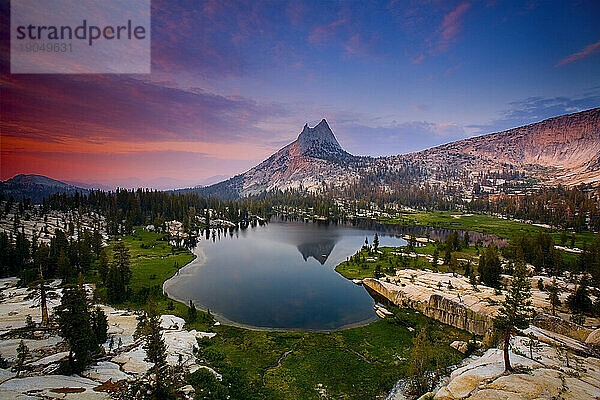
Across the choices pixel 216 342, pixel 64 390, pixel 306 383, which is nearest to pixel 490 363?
pixel 306 383

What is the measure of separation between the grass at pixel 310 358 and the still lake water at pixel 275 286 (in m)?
4.25

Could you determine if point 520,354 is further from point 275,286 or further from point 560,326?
point 275,286

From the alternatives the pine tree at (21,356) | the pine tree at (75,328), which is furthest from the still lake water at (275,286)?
the pine tree at (21,356)

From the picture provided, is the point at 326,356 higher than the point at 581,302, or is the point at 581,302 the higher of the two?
the point at 581,302

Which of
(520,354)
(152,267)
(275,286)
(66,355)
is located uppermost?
(66,355)

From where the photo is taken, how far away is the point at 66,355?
2552 centimetres

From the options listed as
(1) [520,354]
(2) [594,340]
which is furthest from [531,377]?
(2) [594,340]

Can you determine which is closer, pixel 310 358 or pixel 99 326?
pixel 99 326

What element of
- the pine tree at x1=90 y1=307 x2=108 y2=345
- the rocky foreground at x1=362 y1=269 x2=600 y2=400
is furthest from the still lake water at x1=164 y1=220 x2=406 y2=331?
the pine tree at x1=90 y1=307 x2=108 y2=345

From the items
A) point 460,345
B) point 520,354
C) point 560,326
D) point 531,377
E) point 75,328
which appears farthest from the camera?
point 460,345

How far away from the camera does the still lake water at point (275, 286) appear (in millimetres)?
44188

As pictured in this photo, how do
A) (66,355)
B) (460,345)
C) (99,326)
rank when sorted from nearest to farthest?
(66,355) < (99,326) < (460,345)

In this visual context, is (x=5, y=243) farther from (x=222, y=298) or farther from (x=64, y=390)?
(x=64, y=390)

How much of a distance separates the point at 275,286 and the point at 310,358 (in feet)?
90.2
